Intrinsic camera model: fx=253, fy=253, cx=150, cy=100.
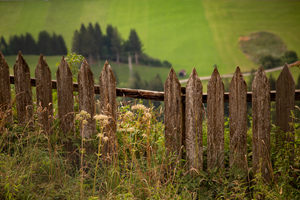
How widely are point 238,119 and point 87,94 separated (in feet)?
6.74

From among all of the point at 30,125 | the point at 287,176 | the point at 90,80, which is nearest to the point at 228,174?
the point at 287,176

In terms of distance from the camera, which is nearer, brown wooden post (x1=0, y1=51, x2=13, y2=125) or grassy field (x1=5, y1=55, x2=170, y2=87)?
brown wooden post (x1=0, y1=51, x2=13, y2=125)

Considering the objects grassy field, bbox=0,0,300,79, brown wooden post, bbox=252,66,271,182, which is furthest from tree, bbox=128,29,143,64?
brown wooden post, bbox=252,66,271,182

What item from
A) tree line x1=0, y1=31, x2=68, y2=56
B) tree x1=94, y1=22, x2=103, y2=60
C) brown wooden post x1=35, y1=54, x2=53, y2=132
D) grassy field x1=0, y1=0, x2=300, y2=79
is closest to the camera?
brown wooden post x1=35, y1=54, x2=53, y2=132

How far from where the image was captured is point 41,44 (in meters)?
59.1

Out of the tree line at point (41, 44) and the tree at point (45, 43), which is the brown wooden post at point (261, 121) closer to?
the tree line at point (41, 44)

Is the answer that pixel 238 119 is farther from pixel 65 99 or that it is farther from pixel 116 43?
pixel 116 43

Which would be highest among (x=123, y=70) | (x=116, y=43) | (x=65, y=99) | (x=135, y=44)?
(x=116, y=43)

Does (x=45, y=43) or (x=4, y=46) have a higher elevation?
(x=45, y=43)

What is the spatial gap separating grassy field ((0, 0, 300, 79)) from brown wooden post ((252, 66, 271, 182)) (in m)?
47.4

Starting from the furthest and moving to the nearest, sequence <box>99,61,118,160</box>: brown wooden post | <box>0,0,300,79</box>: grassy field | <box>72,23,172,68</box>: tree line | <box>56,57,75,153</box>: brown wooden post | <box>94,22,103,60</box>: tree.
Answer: <box>94,22,103,60</box>: tree → <box>72,23,172,68</box>: tree line → <box>0,0,300,79</box>: grassy field → <box>56,57,75,153</box>: brown wooden post → <box>99,61,118,160</box>: brown wooden post

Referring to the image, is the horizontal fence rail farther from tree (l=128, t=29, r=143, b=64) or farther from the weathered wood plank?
tree (l=128, t=29, r=143, b=64)

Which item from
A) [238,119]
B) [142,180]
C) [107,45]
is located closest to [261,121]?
[238,119]

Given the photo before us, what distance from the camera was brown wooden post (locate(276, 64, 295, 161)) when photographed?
114 inches
